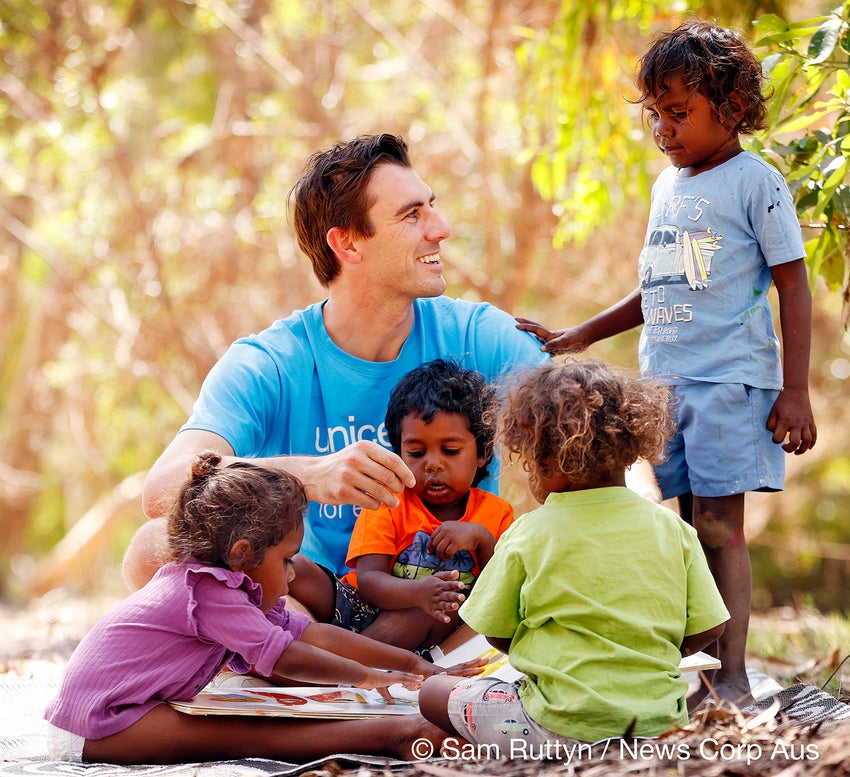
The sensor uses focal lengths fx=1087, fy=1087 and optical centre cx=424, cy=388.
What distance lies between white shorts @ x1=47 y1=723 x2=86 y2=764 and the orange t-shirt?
A: 0.91 metres

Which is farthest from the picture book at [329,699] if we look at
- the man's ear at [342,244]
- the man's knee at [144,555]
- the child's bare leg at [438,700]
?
the man's ear at [342,244]

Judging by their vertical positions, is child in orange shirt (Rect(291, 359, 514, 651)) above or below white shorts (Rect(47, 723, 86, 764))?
above

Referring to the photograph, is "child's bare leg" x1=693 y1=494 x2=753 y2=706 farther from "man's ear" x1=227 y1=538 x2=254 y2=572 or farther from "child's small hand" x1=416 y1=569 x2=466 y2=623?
"man's ear" x1=227 y1=538 x2=254 y2=572

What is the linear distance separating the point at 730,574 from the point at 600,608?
2.94 feet

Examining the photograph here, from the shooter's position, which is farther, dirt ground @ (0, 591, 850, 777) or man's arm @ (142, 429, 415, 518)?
man's arm @ (142, 429, 415, 518)

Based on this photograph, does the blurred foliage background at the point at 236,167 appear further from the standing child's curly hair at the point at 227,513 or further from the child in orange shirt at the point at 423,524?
the standing child's curly hair at the point at 227,513

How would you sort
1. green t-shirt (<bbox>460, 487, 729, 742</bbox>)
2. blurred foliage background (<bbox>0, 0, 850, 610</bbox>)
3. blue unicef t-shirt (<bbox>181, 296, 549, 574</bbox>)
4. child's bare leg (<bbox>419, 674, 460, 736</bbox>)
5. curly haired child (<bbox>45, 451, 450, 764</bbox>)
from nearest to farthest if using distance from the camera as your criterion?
green t-shirt (<bbox>460, 487, 729, 742</bbox>), child's bare leg (<bbox>419, 674, 460, 736</bbox>), curly haired child (<bbox>45, 451, 450, 764</bbox>), blue unicef t-shirt (<bbox>181, 296, 549, 574</bbox>), blurred foliage background (<bbox>0, 0, 850, 610</bbox>)

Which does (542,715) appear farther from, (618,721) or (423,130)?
(423,130)

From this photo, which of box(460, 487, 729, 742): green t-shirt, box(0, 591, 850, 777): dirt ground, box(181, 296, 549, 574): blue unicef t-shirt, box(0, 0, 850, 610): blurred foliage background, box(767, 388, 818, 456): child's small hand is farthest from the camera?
box(0, 0, 850, 610): blurred foliage background

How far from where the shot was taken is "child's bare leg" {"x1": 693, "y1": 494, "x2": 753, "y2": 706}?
2979 mm

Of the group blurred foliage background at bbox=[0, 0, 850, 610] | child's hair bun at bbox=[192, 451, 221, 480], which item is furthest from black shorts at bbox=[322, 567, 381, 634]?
blurred foliage background at bbox=[0, 0, 850, 610]

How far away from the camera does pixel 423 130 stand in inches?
314

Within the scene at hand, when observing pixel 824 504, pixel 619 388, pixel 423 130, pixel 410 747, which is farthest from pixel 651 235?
pixel 824 504

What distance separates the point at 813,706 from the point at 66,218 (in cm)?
685
